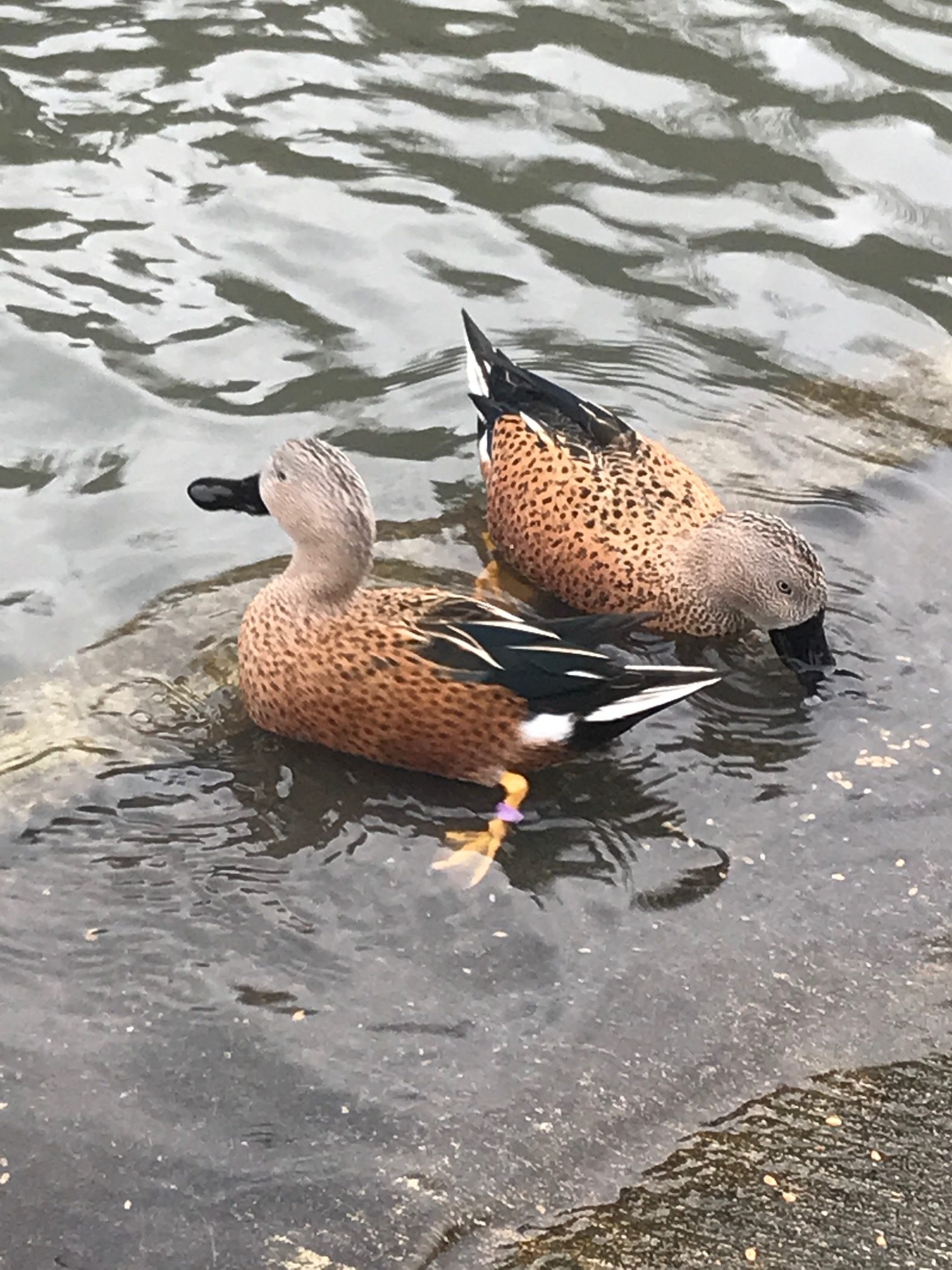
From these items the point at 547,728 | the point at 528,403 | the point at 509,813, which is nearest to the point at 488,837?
the point at 509,813

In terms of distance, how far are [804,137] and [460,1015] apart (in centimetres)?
560

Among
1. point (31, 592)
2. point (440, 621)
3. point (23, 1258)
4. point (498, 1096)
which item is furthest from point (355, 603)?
point (23, 1258)

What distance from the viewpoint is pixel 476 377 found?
548 centimetres

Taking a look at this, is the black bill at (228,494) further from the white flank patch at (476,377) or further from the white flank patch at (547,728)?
the white flank patch at (476,377)

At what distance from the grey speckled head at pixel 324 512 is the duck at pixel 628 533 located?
874mm

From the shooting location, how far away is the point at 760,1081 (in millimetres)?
3229

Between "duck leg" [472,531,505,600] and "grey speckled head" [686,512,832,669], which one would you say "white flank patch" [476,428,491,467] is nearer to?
"duck leg" [472,531,505,600]

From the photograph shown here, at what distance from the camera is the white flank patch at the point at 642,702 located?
3994 millimetres

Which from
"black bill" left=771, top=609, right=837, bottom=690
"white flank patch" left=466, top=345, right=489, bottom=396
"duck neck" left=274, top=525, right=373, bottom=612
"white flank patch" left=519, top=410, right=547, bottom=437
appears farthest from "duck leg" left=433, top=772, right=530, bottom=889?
"white flank patch" left=466, top=345, right=489, bottom=396

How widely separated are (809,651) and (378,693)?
1370 millimetres

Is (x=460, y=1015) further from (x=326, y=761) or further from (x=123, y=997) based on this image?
(x=326, y=761)

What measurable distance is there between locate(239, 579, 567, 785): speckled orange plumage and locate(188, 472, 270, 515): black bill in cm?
31

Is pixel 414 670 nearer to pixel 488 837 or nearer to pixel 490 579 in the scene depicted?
pixel 488 837

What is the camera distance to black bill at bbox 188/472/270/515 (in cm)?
448
